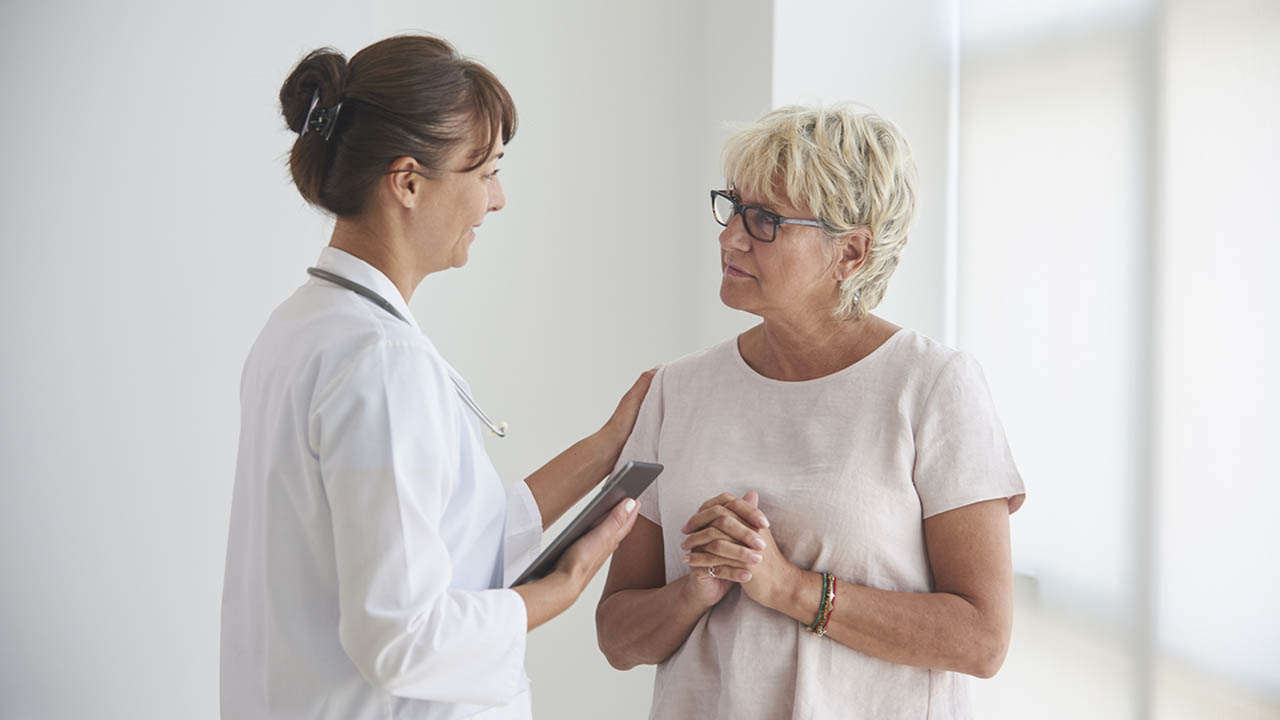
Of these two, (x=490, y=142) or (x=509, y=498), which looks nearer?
(x=490, y=142)

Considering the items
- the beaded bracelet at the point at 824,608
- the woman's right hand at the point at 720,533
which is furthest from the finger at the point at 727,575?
the beaded bracelet at the point at 824,608

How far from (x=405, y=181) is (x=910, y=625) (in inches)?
37.3

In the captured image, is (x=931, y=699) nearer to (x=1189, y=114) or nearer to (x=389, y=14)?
(x=1189, y=114)

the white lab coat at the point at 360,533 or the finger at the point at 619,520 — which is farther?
the finger at the point at 619,520

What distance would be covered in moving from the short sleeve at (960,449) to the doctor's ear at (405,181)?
2.66 feet

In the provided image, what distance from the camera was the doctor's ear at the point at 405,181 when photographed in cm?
126

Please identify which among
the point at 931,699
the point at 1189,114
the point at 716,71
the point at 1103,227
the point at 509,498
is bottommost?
the point at 931,699

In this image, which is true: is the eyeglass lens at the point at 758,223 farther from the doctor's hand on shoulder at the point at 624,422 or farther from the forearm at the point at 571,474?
the forearm at the point at 571,474

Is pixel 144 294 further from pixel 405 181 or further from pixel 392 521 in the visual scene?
pixel 392 521

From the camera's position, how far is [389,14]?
9.84 feet

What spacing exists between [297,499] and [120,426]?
2.00 m

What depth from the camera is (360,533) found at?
1097 millimetres

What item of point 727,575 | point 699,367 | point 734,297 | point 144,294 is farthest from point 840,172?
point 144,294

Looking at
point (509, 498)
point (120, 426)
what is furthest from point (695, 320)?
point (120, 426)
